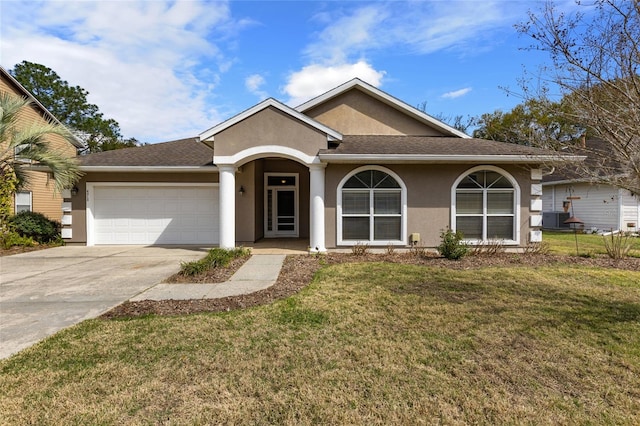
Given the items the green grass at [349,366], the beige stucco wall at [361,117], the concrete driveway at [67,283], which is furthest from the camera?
the beige stucco wall at [361,117]

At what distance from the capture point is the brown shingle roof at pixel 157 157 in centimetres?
1226

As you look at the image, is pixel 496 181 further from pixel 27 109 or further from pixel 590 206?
pixel 27 109

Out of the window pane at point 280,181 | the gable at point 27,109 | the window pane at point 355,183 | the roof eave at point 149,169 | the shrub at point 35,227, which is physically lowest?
the shrub at point 35,227

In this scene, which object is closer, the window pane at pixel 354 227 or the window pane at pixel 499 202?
the window pane at pixel 354 227

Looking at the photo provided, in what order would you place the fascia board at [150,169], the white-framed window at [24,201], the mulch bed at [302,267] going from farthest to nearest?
the white-framed window at [24,201] < the fascia board at [150,169] < the mulch bed at [302,267]

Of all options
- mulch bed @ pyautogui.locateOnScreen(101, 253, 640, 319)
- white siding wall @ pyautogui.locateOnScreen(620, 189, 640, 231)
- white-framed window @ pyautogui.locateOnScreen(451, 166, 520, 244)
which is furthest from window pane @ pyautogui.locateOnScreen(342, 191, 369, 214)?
white siding wall @ pyautogui.locateOnScreen(620, 189, 640, 231)

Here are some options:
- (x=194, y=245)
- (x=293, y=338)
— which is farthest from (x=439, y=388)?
(x=194, y=245)

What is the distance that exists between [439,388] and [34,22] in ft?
44.9

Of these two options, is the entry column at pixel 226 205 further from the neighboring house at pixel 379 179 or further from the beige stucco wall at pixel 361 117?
the beige stucco wall at pixel 361 117

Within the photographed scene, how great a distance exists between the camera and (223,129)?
1039cm

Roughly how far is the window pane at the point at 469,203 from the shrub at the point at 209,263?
273 inches

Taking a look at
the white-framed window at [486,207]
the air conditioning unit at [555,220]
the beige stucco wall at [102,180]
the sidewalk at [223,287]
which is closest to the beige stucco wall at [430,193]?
the white-framed window at [486,207]

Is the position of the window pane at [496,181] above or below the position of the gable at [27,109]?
below

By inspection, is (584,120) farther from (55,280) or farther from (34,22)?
(34,22)
